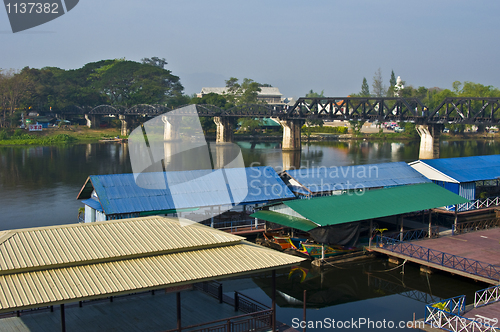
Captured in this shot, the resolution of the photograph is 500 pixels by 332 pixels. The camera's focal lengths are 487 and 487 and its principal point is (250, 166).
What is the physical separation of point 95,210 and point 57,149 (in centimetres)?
7821

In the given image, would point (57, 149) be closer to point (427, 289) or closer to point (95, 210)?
point (95, 210)

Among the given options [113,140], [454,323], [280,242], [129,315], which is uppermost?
[113,140]

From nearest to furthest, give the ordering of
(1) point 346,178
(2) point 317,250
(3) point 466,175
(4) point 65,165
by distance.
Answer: (2) point 317,250, (1) point 346,178, (3) point 466,175, (4) point 65,165

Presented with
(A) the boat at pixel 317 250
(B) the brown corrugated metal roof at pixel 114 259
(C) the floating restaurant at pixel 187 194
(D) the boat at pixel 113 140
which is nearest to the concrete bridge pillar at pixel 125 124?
(D) the boat at pixel 113 140

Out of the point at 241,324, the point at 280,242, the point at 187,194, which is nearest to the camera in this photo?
the point at 241,324

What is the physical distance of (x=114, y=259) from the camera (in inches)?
635

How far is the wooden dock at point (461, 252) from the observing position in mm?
25320

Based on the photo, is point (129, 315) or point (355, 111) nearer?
point (129, 315)

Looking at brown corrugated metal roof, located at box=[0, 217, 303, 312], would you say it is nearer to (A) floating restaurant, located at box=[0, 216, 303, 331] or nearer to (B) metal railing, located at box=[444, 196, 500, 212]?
(A) floating restaurant, located at box=[0, 216, 303, 331]

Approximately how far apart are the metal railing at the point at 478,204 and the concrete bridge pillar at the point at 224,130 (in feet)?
298

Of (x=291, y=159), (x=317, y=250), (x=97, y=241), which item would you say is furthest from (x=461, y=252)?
(x=291, y=159)

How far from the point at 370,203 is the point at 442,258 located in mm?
6277

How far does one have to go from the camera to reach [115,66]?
152625 millimetres

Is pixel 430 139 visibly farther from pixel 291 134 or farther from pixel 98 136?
pixel 98 136
